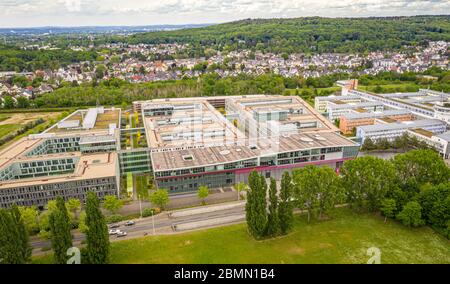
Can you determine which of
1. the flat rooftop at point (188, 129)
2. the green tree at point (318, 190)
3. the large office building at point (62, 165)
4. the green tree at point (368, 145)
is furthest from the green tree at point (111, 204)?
the green tree at point (368, 145)

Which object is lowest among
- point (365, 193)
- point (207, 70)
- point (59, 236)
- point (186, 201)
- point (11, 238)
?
point (186, 201)

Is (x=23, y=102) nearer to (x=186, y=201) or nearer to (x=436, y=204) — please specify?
(x=186, y=201)

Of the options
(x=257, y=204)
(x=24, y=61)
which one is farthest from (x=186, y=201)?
(x=24, y=61)

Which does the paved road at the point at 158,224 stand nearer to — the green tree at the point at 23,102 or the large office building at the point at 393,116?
the large office building at the point at 393,116

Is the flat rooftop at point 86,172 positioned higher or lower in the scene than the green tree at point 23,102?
lower

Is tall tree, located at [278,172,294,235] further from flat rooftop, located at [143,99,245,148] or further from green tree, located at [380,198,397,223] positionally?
flat rooftop, located at [143,99,245,148]

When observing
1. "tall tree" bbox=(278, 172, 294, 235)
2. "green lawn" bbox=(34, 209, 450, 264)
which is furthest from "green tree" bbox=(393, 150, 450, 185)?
"tall tree" bbox=(278, 172, 294, 235)
